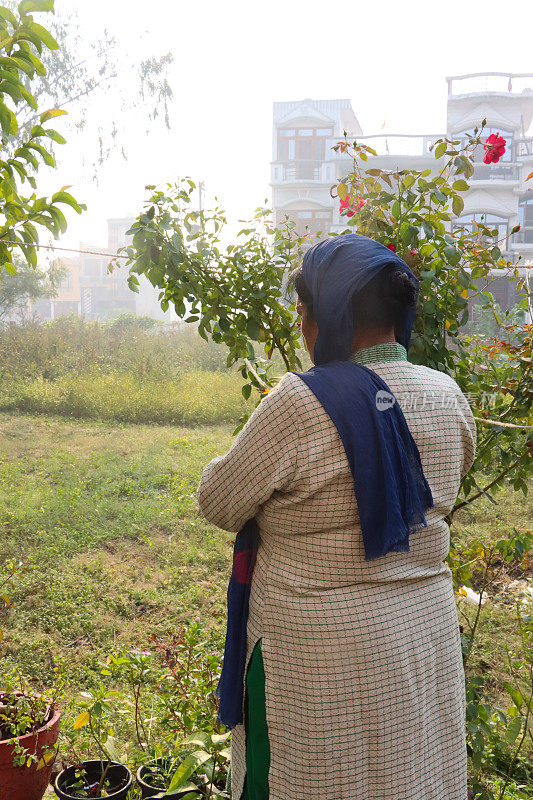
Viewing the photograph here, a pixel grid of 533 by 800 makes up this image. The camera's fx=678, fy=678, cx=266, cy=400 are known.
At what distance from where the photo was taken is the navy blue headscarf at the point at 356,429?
0.88 meters

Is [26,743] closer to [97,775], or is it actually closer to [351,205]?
[97,775]

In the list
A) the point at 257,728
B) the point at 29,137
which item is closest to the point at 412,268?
the point at 29,137

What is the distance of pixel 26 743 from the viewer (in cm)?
159

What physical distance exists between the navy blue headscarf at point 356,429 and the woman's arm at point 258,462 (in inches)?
1.9

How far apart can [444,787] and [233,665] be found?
37 cm

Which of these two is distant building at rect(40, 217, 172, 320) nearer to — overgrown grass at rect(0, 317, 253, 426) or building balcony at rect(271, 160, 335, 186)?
overgrown grass at rect(0, 317, 253, 426)

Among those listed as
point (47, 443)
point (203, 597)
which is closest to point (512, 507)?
point (203, 597)

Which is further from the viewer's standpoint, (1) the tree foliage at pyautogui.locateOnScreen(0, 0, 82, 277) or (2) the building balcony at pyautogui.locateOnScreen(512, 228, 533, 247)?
(2) the building balcony at pyautogui.locateOnScreen(512, 228, 533, 247)

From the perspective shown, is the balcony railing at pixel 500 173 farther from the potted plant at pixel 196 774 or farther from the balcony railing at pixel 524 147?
the potted plant at pixel 196 774

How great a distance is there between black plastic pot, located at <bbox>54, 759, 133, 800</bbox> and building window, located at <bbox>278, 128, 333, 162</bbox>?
389 cm

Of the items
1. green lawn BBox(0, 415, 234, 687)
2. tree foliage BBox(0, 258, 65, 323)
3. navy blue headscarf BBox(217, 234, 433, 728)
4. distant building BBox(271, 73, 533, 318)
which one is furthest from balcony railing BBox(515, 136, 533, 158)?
tree foliage BBox(0, 258, 65, 323)

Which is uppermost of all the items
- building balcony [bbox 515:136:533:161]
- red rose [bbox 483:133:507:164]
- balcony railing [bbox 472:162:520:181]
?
building balcony [bbox 515:136:533:161]

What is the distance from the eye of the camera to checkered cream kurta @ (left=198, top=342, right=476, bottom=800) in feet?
2.90

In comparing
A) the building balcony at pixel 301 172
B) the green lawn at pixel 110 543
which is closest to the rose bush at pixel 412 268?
the green lawn at pixel 110 543
